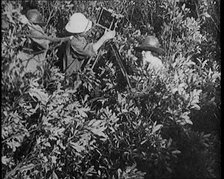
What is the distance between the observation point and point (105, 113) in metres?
2.41

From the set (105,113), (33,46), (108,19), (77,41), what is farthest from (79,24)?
(105,113)

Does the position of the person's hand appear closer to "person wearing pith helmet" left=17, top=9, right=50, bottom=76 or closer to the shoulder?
the shoulder

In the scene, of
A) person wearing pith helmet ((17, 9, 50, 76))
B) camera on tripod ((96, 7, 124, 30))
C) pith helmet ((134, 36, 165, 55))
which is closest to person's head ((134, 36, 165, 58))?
pith helmet ((134, 36, 165, 55))

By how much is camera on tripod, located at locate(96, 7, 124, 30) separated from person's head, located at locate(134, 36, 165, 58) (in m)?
0.25

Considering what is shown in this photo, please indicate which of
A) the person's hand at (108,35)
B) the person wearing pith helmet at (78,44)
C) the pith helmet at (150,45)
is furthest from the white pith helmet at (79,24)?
the pith helmet at (150,45)

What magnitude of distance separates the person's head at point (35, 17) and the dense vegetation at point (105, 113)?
0.16 ft

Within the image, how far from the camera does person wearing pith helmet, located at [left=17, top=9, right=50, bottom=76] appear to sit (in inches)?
82.2

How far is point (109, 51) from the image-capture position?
2736 mm

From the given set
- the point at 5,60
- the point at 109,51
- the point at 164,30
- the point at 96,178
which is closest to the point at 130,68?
the point at 109,51

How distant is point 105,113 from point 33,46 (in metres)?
0.62

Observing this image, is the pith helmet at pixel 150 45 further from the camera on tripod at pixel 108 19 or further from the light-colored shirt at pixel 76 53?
the light-colored shirt at pixel 76 53

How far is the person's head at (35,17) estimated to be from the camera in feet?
7.60

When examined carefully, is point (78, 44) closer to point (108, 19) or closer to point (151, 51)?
point (108, 19)

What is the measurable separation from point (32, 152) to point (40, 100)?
11.9 inches
